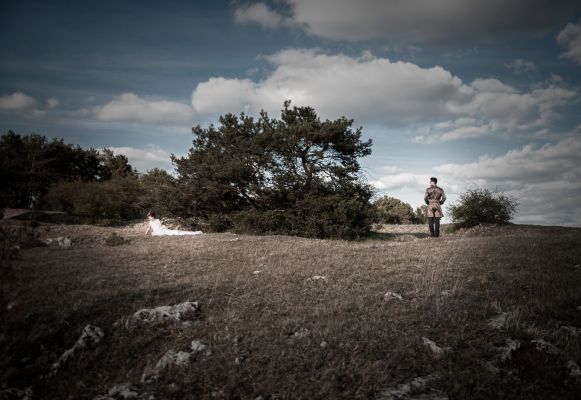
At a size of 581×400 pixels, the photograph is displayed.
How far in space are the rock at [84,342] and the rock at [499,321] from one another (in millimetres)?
5592

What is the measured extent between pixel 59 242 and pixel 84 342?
37.3ft

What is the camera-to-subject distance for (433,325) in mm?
4676

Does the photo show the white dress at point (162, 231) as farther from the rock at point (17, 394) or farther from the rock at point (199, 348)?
the rock at point (17, 394)

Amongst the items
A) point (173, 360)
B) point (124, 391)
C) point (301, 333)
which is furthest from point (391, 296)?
point (124, 391)

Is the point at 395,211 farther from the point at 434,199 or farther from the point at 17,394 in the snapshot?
the point at 17,394

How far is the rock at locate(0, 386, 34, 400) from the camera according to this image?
317cm

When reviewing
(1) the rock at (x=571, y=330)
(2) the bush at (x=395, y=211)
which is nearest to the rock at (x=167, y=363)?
(1) the rock at (x=571, y=330)

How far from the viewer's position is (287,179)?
18.0 meters

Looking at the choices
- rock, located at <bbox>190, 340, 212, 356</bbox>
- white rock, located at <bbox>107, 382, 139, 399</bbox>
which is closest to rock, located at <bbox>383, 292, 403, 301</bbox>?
rock, located at <bbox>190, 340, 212, 356</bbox>

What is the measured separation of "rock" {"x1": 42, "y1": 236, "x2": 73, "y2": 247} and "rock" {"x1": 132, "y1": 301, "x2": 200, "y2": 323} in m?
10.3

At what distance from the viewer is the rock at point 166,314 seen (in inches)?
191

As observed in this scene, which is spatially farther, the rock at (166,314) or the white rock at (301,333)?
the rock at (166,314)

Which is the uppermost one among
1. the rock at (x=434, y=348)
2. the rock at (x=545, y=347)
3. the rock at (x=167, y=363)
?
the rock at (x=545, y=347)

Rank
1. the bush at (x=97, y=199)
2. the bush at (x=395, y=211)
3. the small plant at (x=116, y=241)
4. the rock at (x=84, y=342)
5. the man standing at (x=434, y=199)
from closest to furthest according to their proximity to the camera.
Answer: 1. the rock at (x=84, y=342)
2. the small plant at (x=116, y=241)
3. the man standing at (x=434, y=199)
4. the bush at (x=97, y=199)
5. the bush at (x=395, y=211)
